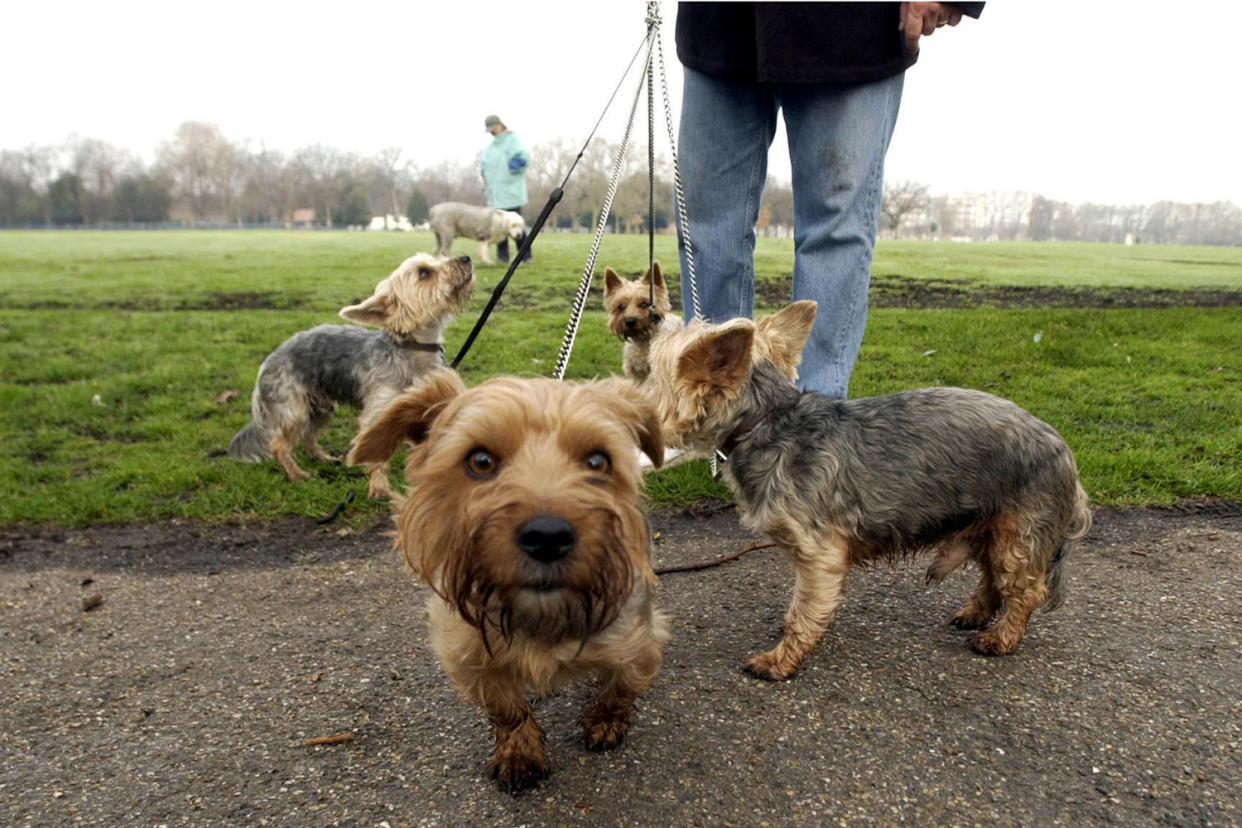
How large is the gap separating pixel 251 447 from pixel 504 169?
16436 millimetres

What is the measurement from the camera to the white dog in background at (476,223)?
21.3 metres

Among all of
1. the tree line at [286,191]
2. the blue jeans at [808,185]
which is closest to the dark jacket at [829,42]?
the blue jeans at [808,185]

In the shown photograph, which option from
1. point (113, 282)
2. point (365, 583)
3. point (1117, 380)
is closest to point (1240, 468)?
point (1117, 380)

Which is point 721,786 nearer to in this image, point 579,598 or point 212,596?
point 579,598

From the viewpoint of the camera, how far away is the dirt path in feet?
8.78

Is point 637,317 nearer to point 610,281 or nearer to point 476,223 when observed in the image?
point 610,281

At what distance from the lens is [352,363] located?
272 inches

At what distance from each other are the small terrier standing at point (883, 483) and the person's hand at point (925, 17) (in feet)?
6.62

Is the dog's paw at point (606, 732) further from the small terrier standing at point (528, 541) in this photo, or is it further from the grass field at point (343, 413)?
the grass field at point (343, 413)

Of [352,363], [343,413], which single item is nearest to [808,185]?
[352,363]

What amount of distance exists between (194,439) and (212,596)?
351 cm

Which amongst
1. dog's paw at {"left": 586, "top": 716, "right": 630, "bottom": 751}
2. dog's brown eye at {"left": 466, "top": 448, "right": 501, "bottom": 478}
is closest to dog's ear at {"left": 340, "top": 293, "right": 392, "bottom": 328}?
dog's brown eye at {"left": 466, "top": 448, "right": 501, "bottom": 478}

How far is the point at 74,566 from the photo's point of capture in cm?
486

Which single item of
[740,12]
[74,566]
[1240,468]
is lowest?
[74,566]
